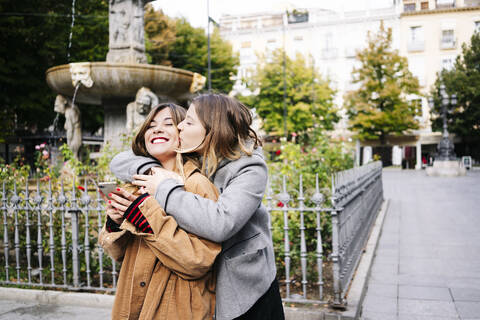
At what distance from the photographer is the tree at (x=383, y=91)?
3241 centimetres

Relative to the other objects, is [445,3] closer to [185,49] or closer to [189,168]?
[185,49]

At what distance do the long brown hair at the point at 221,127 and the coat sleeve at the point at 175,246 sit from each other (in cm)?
23

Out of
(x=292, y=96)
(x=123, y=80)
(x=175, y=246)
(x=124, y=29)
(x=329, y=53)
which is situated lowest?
(x=175, y=246)

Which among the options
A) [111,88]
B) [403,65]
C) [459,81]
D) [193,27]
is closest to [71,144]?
[111,88]

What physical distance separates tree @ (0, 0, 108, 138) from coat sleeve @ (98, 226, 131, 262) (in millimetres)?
15170

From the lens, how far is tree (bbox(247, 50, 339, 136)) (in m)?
30.7

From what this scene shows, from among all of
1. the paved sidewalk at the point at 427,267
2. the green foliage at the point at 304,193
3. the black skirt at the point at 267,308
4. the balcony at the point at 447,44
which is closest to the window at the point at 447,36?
the balcony at the point at 447,44

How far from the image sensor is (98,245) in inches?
171

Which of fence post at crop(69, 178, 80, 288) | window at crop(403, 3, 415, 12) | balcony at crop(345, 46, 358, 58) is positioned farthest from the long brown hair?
window at crop(403, 3, 415, 12)

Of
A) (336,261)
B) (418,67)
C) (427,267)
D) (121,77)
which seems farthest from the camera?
(418,67)

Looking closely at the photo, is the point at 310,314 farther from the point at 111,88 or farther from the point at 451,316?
the point at 111,88

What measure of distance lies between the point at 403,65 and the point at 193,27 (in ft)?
Result: 57.2

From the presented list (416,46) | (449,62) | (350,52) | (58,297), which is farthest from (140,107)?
(449,62)

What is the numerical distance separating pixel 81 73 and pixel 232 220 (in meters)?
5.83
